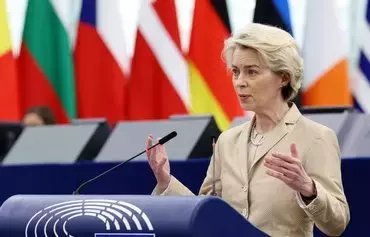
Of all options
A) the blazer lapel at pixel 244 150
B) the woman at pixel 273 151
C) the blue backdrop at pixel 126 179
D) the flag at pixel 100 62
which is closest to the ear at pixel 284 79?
the woman at pixel 273 151

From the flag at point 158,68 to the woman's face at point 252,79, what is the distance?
14.6 ft

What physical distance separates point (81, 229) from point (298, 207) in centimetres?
70

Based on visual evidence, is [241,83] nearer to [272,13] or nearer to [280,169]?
[280,169]

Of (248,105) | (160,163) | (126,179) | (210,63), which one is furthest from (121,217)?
(210,63)

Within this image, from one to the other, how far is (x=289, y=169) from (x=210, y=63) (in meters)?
4.69

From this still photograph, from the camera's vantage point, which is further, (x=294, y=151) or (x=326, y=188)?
(x=326, y=188)

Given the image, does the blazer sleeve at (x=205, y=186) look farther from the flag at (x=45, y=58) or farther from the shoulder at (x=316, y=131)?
the flag at (x=45, y=58)

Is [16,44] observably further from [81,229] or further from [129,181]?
[81,229]

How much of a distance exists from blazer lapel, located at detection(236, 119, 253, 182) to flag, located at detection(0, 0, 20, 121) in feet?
16.8

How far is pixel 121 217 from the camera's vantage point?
2.37 meters

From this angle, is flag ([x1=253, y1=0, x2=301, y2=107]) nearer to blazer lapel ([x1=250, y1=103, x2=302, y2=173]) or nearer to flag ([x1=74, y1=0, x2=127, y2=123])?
flag ([x1=74, y1=0, x2=127, y2=123])

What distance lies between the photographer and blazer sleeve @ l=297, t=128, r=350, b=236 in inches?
103

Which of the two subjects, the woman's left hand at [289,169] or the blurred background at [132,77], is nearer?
the woman's left hand at [289,169]

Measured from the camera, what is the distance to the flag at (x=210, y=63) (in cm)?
699
